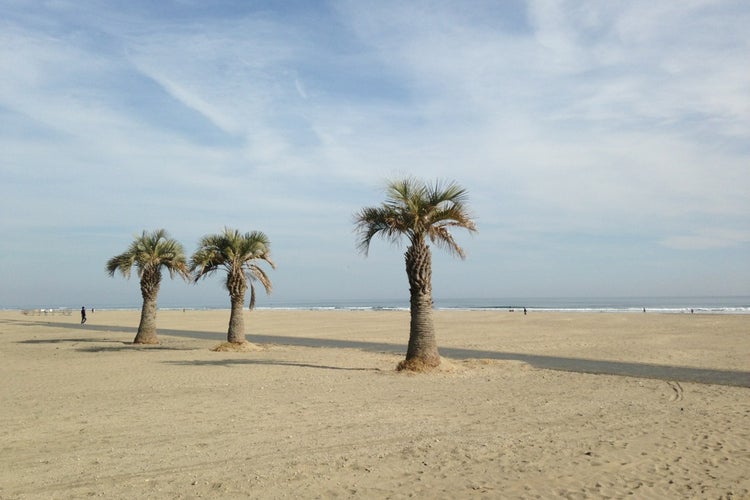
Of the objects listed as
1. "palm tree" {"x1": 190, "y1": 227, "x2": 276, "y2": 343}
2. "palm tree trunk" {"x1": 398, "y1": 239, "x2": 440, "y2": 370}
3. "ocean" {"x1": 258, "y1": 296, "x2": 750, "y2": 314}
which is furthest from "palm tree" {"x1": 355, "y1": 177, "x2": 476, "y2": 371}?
"ocean" {"x1": 258, "y1": 296, "x2": 750, "y2": 314}

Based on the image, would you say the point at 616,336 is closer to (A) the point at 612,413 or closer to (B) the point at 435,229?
(B) the point at 435,229

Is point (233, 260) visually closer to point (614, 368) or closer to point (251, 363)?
point (251, 363)

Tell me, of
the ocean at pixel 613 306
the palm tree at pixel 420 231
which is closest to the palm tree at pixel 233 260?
the palm tree at pixel 420 231

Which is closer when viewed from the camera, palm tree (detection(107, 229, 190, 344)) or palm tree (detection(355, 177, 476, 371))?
palm tree (detection(355, 177, 476, 371))

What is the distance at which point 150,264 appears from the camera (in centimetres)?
2598

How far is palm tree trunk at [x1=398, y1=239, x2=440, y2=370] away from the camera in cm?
Result: 1565

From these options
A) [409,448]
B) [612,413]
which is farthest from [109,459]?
[612,413]

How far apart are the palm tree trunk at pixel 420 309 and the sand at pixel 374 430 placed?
0.73m

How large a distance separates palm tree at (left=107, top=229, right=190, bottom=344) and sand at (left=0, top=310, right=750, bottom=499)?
8015 millimetres

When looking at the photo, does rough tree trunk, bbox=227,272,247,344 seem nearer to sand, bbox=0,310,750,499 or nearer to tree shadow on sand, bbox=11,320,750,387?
sand, bbox=0,310,750,499

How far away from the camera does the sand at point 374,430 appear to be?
20.5 ft

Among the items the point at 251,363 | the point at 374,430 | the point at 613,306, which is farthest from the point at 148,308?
the point at 613,306

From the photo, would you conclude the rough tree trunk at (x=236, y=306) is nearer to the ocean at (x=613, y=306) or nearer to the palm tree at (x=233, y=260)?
the palm tree at (x=233, y=260)

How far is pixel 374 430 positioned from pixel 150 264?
65.6 ft
